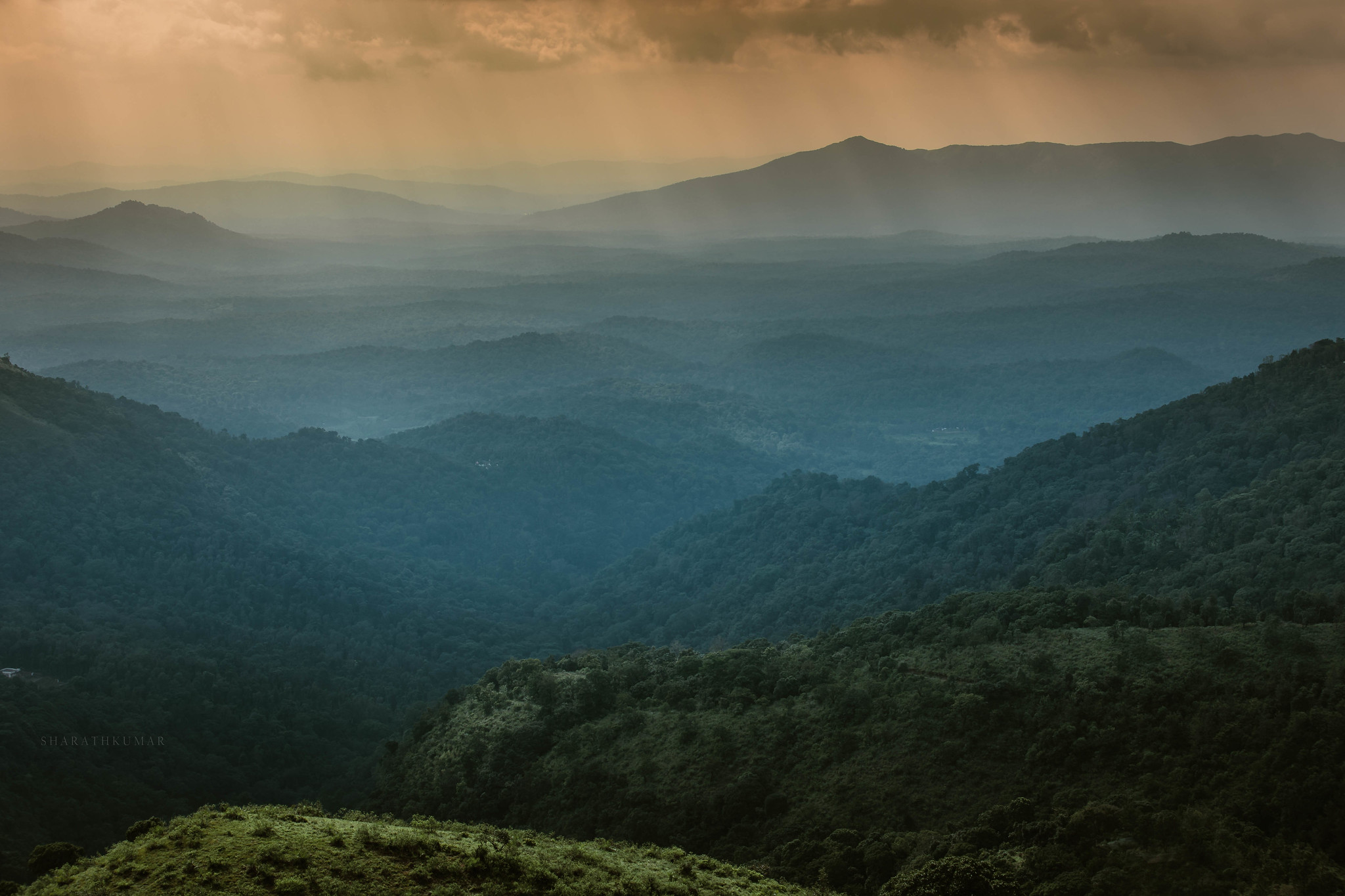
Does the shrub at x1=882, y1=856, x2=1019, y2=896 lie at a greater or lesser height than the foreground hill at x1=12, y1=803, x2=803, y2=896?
lesser

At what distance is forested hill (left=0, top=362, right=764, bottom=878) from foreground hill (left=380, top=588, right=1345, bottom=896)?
10.3 meters

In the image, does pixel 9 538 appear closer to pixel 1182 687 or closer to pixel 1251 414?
pixel 1182 687

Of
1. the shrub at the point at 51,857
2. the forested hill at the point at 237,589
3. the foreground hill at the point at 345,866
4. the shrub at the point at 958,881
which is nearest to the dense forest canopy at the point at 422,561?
the forested hill at the point at 237,589

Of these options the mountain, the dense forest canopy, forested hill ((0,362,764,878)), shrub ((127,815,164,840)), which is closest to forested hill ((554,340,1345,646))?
the dense forest canopy

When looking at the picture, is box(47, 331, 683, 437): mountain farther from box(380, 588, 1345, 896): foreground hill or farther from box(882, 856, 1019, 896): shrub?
box(882, 856, 1019, 896): shrub

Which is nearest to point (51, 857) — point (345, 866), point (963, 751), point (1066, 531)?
point (345, 866)

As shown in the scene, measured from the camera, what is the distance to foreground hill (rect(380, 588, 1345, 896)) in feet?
73.4

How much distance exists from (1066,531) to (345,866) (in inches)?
1740

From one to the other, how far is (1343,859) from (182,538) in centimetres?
6362

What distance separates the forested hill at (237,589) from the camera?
42.3 meters

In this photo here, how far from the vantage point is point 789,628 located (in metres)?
58.8

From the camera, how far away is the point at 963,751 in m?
29.7

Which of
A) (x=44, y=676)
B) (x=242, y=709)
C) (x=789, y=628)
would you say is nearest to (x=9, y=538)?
(x=44, y=676)

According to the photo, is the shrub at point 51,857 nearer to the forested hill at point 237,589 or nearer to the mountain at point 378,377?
the forested hill at point 237,589
